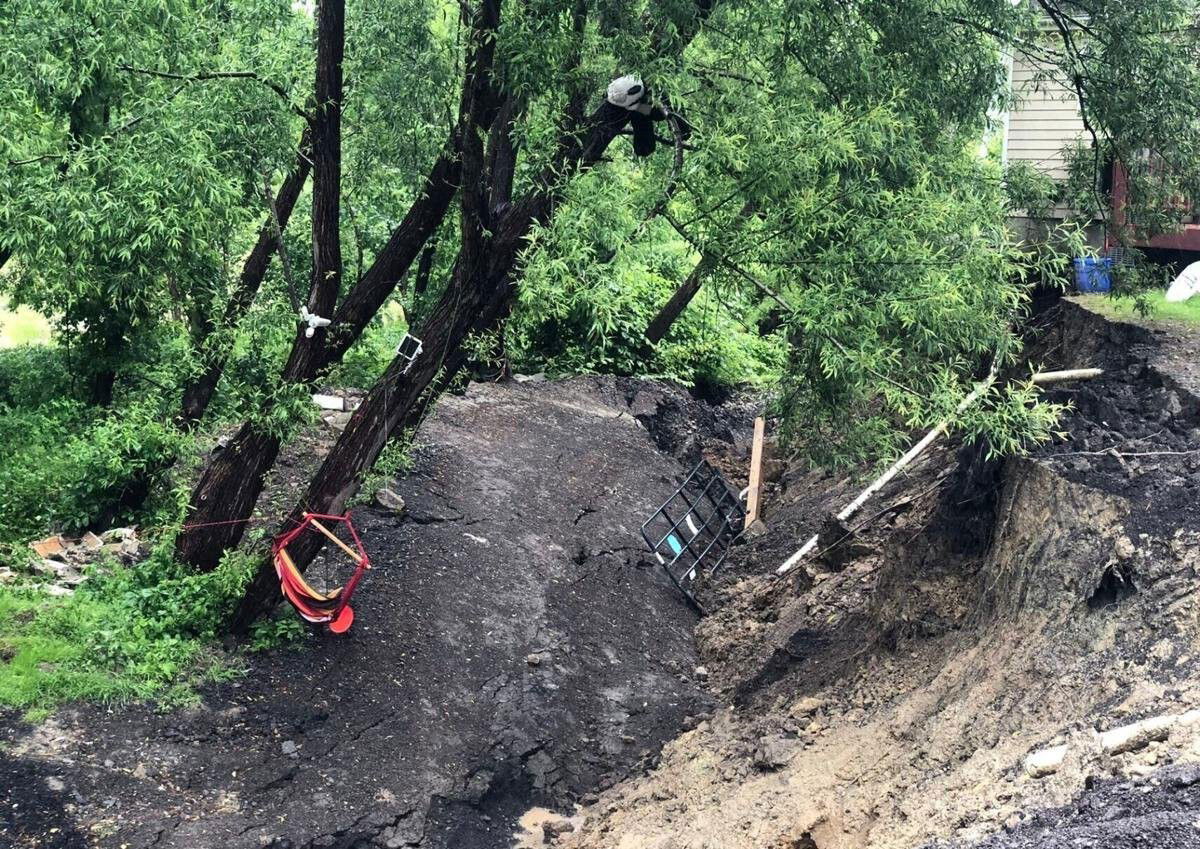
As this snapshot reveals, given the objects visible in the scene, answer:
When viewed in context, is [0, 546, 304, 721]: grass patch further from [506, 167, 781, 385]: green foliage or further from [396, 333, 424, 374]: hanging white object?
[506, 167, 781, 385]: green foliage

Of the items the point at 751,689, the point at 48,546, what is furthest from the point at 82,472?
the point at 751,689

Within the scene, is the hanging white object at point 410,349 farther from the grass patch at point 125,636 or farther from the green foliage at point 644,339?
the grass patch at point 125,636

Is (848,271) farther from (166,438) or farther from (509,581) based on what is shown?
(166,438)

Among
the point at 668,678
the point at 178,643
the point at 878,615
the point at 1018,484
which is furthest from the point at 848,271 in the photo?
the point at 178,643

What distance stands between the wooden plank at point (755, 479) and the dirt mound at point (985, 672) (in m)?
4.03

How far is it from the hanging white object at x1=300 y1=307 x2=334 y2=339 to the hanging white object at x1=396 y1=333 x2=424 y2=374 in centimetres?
75

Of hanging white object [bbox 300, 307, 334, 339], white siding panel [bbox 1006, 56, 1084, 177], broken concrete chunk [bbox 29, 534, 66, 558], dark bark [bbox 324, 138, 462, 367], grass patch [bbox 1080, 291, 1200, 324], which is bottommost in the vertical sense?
broken concrete chunk [bbox 29, 534, 66, 558]

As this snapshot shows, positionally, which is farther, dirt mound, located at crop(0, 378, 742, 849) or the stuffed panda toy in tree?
the stuffed panda toy in tree

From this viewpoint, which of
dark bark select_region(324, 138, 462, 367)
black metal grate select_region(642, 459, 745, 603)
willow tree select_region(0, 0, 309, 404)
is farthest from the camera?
black metal grate select_region(642, 459, 745, 603)

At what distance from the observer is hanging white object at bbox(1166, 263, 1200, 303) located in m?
12.5

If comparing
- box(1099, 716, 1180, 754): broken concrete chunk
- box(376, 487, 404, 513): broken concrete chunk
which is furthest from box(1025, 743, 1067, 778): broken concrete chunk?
box(376, 487, 404, 513): broken concrete chunk

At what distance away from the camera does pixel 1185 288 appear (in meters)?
12.5

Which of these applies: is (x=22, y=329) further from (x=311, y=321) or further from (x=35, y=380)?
(x=311, y=321)

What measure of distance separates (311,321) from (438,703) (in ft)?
11.5
